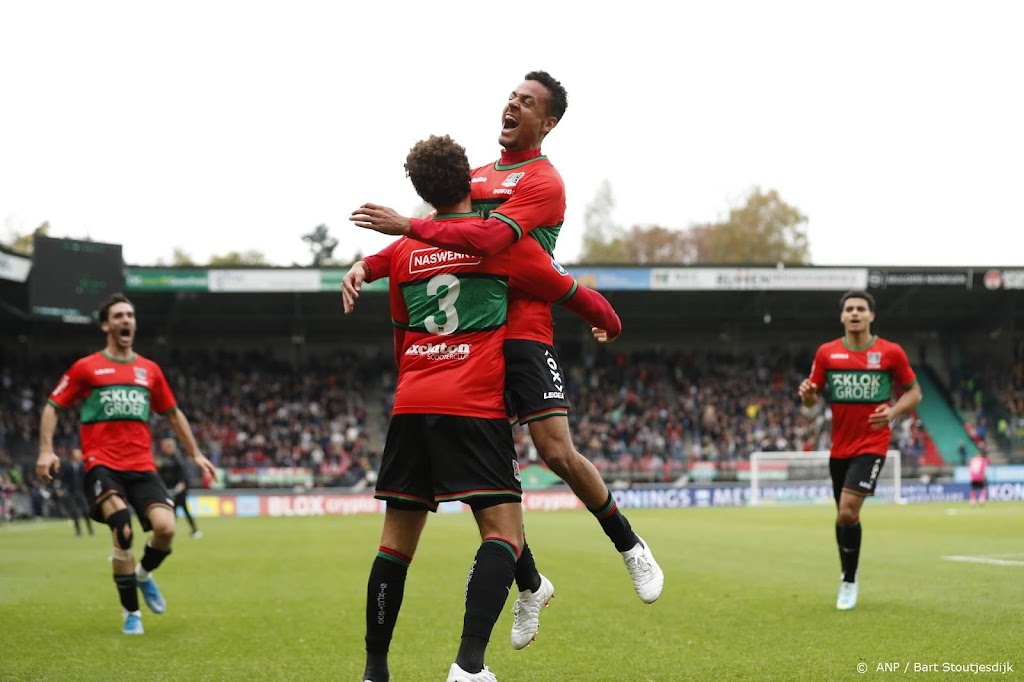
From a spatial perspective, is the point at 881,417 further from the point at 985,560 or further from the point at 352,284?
the point at 352,284

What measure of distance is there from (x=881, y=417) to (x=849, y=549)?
3.66 ft

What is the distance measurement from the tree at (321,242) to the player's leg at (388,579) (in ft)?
286

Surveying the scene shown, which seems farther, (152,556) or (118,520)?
(152,556)

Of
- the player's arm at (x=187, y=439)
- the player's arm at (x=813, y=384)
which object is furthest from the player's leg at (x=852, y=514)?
the player's arm at (x=187, y=439)

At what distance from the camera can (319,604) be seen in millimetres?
10508

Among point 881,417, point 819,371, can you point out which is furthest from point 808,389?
point 881,417

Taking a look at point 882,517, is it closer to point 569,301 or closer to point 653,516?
point 653,516

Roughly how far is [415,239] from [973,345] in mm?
47295

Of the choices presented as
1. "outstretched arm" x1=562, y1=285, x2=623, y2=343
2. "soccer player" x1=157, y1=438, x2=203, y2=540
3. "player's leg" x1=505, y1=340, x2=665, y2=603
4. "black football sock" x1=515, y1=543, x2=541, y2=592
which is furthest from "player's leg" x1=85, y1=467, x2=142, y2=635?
"soccer player" x1=157, y1=438, x2=203, y2=540

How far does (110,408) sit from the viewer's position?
9.16 metres

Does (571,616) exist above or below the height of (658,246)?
below

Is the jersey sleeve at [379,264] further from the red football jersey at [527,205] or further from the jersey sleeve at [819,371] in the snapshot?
the jersey sleeve at [819,371]

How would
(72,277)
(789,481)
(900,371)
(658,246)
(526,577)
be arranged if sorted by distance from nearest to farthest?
(526,577)
(900,371)
(72,277)
(789,481)
(658,246)

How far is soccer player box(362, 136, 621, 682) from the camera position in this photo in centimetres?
510
